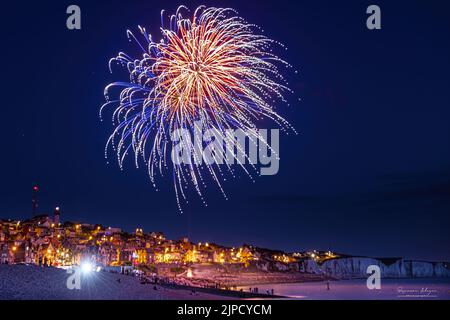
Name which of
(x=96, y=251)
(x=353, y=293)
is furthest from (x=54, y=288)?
(x=96, y=251)

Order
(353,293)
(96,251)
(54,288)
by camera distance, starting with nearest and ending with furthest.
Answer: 1. (54,288)
2. (353,293)
3. (96,251)

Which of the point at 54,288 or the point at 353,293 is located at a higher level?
the point at 54,288

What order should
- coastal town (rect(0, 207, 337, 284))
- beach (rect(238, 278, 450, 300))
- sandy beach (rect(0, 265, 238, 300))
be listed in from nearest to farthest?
1. sandy beach (rect(0, 265, 238, 300))
2. beach (rect(238, 278, 450, 300))
3. coastal town (rect(0, 207, 337, 284))

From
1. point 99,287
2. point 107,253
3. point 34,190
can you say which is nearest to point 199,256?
point 107,253

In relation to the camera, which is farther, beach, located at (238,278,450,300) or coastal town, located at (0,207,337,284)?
coastal town, located at (0,207,337,284)

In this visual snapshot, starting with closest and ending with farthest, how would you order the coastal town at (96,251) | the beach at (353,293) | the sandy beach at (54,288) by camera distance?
the sandy beach at (54,288) → the beach at (353,293) → the coastal town at (96,251)

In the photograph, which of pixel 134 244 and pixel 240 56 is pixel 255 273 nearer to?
pixel 134 244

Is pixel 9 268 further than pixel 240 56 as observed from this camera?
Yes

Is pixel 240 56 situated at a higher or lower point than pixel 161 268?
higher

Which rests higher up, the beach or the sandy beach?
the sandy beach

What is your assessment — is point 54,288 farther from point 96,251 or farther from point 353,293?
point 96,251

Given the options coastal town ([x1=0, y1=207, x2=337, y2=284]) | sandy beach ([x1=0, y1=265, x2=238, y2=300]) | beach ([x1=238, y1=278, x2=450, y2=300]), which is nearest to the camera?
sandy beach ([x1=0, y1=265, x2=238, y2=300])
